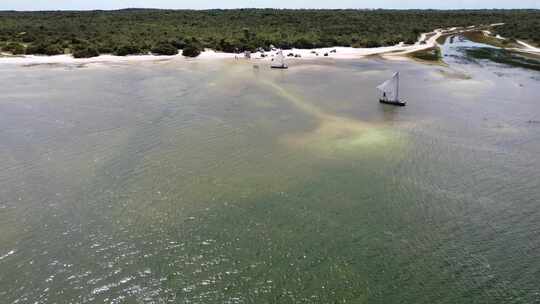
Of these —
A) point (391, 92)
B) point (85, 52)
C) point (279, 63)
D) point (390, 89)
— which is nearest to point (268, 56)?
point (279, 63)

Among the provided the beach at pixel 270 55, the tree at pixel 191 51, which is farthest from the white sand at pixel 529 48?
the tree at pixel 191 51

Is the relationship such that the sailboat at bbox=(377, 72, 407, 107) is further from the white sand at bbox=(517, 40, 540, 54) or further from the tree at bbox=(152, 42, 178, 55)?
the white sand at bbox=(517, 40, 540, 54)

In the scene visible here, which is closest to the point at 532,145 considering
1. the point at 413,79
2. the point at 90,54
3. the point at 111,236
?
the point at 413,79

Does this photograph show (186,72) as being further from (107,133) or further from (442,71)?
(442,71)

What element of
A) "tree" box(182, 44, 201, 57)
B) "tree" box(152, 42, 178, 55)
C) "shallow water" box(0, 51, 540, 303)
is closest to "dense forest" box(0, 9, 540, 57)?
"tree" box(152, 42, 178, 55)

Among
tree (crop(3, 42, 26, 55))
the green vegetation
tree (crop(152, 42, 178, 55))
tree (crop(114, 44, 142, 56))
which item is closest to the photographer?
tree (crop(3, 42, 26, 55))

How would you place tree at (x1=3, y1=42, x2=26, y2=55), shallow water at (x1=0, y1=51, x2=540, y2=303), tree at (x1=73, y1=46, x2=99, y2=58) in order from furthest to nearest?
tree at (x1=3, y1=42, x2=26, y2=55)
tree at (x1=73, y1=46, x2=99, y2=58)
shallow water at (x1=0, y1=51, x2=540, y2=303)

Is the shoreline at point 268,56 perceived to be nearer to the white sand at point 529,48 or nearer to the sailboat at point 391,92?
the white sand at point 529,48
